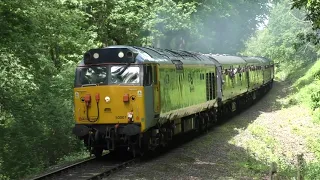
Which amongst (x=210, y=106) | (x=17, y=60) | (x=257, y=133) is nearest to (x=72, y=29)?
(x=17, y=60)

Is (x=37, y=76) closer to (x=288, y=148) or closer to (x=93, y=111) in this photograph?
(x=93, y=111)

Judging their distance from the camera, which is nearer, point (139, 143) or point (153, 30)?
point (139, 143)

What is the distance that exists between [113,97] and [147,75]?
1.02 m

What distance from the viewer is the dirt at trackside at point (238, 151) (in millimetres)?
11414

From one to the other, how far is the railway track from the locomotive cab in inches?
18.0

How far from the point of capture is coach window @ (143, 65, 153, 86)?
39.8 ft

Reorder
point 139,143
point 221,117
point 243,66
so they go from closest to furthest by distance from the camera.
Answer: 1. point 139,143
2. point 221,117
3. point 243,66

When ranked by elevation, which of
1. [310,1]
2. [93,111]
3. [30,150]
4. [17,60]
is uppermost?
[310,1]

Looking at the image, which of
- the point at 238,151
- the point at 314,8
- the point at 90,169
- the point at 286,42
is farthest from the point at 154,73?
the point at 286,42

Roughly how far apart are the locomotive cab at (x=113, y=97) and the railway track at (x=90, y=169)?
1.50 feet

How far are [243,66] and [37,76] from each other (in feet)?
41.3

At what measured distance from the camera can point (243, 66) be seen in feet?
88.4

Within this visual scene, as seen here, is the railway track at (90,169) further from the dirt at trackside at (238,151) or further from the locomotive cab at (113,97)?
the locomotive cab at (113,97)

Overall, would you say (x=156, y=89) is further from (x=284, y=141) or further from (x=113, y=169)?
(x=284, y=141)
